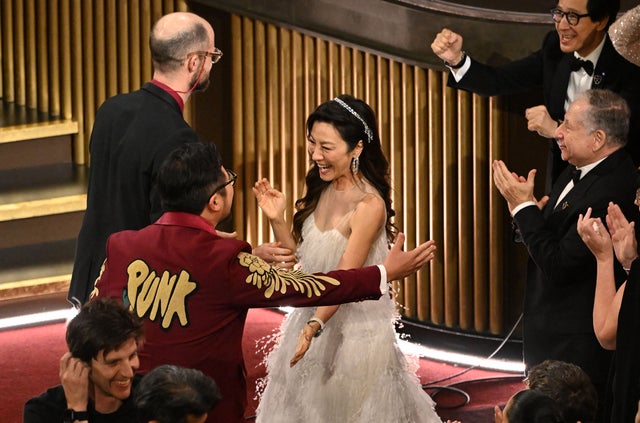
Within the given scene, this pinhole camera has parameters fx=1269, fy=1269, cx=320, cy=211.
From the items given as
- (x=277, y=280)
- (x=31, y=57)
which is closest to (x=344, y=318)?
(x=277, y=280)

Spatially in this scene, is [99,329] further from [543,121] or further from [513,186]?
[543,121]

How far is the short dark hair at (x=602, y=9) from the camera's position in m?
4.66

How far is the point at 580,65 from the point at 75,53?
12.2ft

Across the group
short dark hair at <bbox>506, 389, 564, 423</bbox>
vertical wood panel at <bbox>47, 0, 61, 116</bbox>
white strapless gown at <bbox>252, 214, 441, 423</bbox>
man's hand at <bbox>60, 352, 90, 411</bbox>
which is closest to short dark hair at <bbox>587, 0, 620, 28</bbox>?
white strapless gown at <bbox>252, 214, 441, 423</bbox>

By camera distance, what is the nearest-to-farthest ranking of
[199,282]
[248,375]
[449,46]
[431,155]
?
1. [199,282]
2. [449,46]
3. [248,375]
4. [431,155]

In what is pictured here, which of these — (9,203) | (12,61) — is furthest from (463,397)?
(12,61)

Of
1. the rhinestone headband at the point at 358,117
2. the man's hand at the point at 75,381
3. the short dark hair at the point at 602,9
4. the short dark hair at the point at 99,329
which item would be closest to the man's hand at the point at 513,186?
the rhinestone headband at the point at 358,117

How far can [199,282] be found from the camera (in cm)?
351

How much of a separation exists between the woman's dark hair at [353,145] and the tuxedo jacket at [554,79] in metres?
0.74

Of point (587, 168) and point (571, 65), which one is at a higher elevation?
point (571, 65)

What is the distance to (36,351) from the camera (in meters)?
6.22

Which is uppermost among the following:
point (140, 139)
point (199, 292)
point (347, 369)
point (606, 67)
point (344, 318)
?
point (606, 67)

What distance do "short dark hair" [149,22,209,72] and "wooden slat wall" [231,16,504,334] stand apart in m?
1.66

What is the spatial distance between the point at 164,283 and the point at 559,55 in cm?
215
